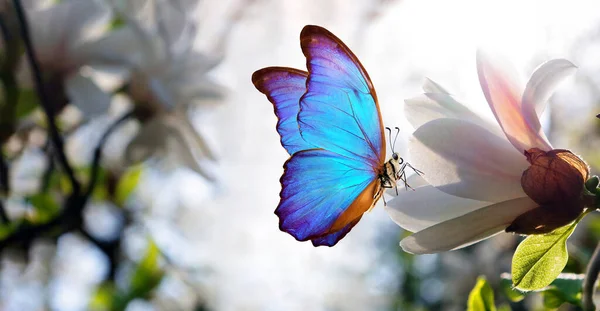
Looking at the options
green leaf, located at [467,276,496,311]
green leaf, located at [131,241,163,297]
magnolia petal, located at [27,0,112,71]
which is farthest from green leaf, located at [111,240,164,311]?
green leaf, located at [467,276,496,311]

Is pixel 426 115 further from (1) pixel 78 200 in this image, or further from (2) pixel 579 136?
(2) pixel 579 136

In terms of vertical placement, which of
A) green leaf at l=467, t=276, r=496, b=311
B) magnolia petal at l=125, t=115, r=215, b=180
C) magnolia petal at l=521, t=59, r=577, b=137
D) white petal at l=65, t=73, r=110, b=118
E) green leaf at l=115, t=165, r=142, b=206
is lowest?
green leaf at l=115, t=165, r=142, b=206

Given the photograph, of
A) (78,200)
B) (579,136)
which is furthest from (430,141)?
(579,136)

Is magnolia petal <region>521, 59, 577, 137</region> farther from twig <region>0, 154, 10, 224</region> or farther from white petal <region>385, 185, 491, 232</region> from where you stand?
twig <region>0, 154, 10, 224</region>

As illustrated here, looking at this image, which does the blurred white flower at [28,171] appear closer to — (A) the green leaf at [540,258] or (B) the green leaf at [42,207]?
(B) the green leaf at [42,207]

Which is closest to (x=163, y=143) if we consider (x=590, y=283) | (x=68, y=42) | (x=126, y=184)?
(x=68, y=42)

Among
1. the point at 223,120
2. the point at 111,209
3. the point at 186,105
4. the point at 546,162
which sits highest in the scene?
the point at 546,162

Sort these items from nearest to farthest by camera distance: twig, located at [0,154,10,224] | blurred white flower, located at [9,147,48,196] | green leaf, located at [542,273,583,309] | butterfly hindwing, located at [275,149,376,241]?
butterfly hindwing, located at [275,149,376,241] → green leaf, located at [542,273,583,309] → twig, located at [0,154,10,224] → blurred white flower, located at [9,147,48,196]
